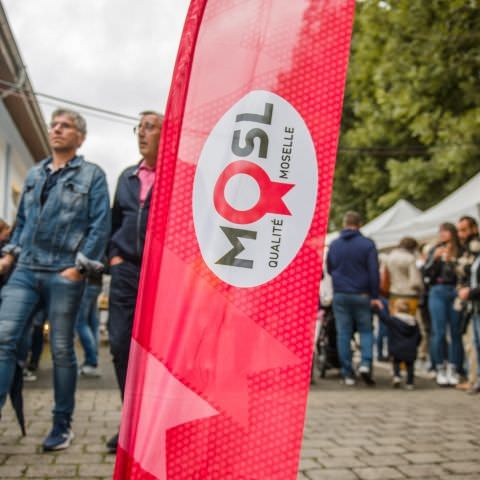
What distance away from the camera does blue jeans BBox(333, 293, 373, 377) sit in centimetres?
747

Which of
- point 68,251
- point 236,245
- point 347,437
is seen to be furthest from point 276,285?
point 347,437

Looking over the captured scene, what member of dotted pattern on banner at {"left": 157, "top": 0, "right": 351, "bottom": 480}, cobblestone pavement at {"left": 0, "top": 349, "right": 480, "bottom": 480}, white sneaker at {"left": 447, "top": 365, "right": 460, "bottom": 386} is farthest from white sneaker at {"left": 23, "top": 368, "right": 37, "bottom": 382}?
dotted pattern on banner at {"left": 157, "top": 0, "right": 351, "bottom": 480}

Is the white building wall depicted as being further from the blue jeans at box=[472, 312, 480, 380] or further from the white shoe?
the blue jeans at box=[472, 312, 480, 380]

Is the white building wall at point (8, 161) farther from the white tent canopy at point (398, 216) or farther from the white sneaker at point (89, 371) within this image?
the white tent canopy at point (398, 216)

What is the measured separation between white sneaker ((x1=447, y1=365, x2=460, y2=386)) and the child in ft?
1.47

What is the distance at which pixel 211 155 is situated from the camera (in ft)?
6.27

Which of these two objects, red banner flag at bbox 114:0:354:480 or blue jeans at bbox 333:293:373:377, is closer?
red banner flag at bbox 114:0:354:480

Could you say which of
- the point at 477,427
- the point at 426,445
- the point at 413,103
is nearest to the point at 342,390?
the point at 477,427

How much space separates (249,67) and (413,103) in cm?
1364

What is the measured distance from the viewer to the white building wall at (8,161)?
13.7 metres

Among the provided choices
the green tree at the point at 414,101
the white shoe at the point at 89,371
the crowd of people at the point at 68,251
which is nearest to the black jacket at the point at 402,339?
the white shoe at the point at 89,371

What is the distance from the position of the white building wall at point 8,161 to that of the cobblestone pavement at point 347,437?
8.04m

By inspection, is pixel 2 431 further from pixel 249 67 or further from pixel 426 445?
pixel 249 67

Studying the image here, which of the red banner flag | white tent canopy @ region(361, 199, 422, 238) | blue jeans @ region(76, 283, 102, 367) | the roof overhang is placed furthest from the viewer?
white tent canopy @ region(361, 199, 422, 238)
